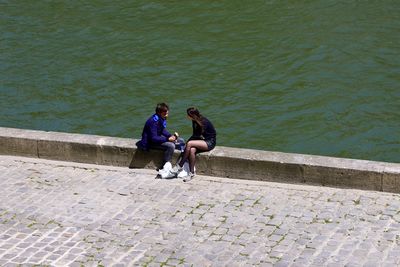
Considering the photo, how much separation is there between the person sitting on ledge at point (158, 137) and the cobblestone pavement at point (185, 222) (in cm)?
39

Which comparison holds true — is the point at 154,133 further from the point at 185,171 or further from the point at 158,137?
the point at 185,171

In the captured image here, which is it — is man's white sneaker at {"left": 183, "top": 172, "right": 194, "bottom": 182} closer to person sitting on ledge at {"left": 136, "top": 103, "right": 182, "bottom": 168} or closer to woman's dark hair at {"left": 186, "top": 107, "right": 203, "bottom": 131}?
person sitting on ledge at {"left": 136, "top": 103, "right": 182, "bottom": 168}

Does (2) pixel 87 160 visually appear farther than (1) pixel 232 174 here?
Yes

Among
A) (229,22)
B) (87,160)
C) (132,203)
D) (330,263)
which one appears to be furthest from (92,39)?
(330,263)

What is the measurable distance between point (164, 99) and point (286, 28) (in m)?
5.26

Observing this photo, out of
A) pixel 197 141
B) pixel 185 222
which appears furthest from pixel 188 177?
pixel 185 222

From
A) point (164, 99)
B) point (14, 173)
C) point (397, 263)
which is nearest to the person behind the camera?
point (397, 263)

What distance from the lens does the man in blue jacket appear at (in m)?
13.0

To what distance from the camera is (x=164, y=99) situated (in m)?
19.3

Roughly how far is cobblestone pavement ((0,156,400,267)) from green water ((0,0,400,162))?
4.22 meters

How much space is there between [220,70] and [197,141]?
8132mm

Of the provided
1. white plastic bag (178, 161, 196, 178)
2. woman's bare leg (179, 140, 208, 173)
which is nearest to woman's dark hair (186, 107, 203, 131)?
woman's bare leg (179, 140, 208, 173)

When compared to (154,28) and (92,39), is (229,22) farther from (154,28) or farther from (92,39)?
(92,39)

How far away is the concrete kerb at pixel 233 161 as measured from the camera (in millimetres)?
11914
